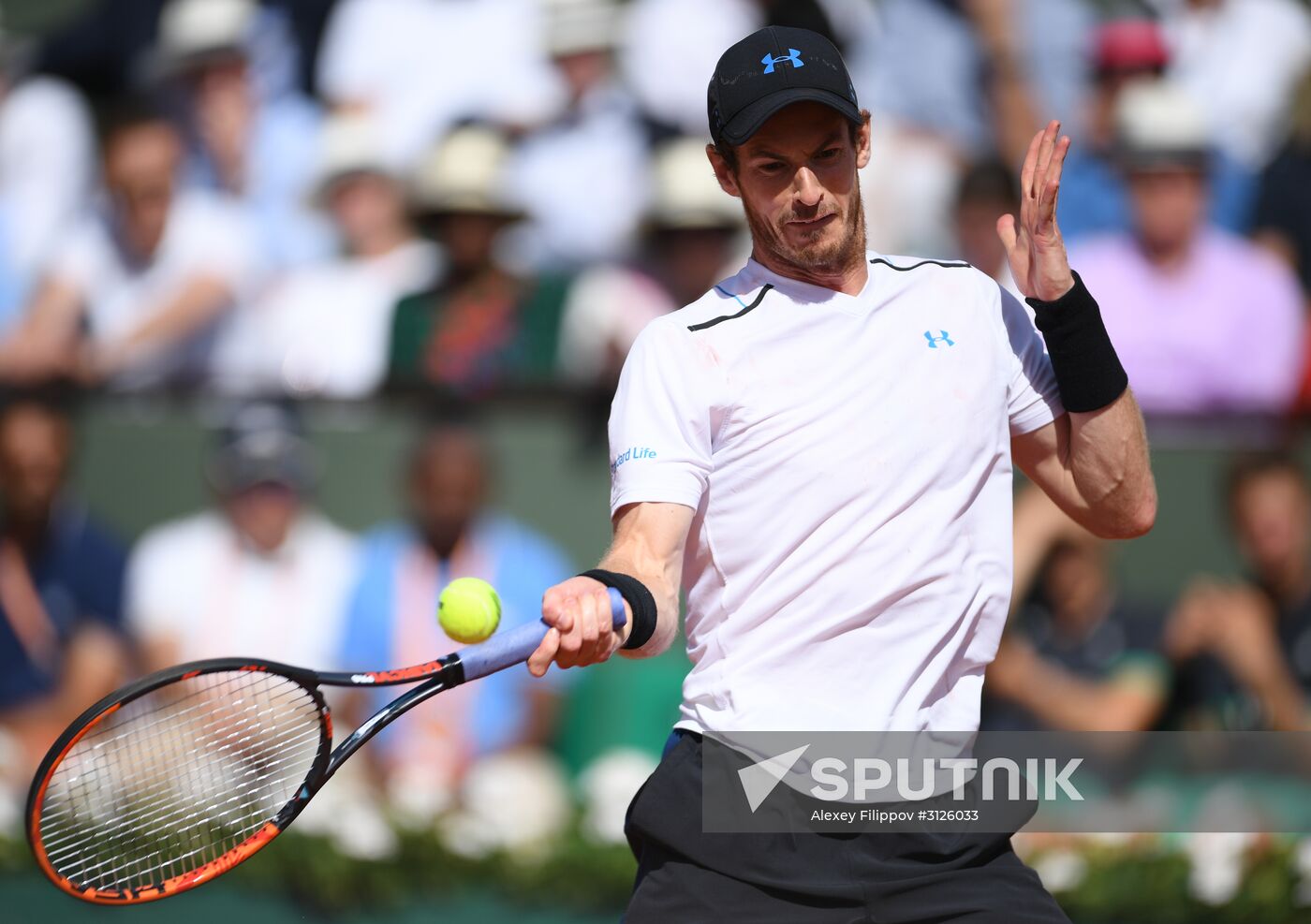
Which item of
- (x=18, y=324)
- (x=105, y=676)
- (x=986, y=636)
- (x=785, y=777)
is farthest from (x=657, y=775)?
(x=18, y=324)

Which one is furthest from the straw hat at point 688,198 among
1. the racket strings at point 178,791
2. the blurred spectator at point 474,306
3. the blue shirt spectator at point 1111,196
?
the racket strings at point 178,791

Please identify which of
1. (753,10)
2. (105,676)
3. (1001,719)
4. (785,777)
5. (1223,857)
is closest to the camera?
(785,777)

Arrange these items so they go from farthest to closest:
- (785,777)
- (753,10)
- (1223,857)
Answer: (753,10)
(1223,857)
(785,777)

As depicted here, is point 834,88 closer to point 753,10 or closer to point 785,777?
point 785,777

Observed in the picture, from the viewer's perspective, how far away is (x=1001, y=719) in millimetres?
5711

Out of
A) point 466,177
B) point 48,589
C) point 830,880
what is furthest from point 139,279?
point 830,880

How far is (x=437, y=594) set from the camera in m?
6.23

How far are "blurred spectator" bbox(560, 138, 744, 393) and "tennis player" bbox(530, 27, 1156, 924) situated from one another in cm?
332

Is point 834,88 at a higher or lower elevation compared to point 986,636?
higher

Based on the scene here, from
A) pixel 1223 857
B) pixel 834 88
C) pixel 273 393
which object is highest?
pixel 834 88

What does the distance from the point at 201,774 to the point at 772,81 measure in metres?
1.97

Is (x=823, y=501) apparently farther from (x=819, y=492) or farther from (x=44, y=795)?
(x=44, y=795)

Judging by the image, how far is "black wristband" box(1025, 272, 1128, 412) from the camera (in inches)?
117

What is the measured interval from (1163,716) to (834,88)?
3.58 m
